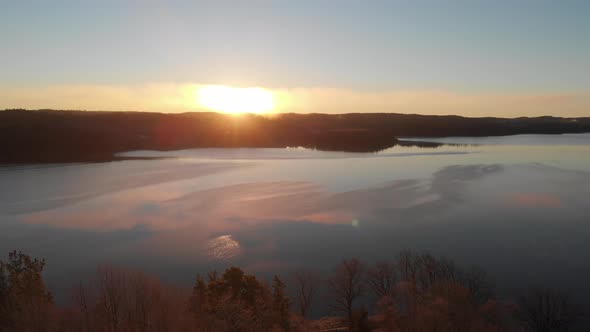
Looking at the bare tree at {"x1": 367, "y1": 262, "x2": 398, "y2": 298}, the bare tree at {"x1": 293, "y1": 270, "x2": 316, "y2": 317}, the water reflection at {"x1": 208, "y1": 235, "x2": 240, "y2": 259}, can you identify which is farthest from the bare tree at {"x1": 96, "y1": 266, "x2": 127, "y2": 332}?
the bare tree at {"x1": 367, "y1": 262, "x2": 398, "y2": 298}

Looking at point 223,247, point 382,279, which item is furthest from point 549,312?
point 223,247

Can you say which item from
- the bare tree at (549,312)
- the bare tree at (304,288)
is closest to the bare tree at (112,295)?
the bare tree at (304,288)

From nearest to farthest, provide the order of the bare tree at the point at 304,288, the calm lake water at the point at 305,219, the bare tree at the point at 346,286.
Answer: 1. the bare tree at the point at 346,286
2. the bare tree at the point at 304,288
3. the calm lake water at the point at 305,219

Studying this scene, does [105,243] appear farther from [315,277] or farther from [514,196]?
[514,196]

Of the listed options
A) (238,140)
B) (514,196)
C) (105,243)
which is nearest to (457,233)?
Result: (514,196)

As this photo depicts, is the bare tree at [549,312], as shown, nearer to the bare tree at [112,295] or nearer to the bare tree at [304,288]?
the bare tree at [304,288]

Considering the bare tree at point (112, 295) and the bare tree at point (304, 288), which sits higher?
the bare tree at point (112, 295)
